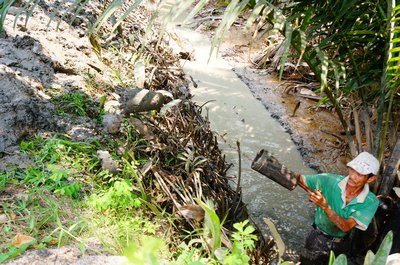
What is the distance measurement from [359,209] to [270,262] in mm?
624

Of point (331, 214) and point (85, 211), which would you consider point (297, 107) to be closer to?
point (331, 214)

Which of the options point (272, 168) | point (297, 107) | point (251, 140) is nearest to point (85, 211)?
point (272, 168)

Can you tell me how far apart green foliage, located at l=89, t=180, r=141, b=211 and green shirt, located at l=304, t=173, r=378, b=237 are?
3.80 ft

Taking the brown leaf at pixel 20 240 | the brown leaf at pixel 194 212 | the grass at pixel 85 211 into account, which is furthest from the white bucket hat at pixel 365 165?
the brown leaf at pixel 20 240

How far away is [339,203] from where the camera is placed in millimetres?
2625

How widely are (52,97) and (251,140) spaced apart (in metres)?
2.46

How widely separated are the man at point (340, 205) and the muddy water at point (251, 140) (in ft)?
1.28

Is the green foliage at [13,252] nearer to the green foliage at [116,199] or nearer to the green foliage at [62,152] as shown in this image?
the green foliage at [116,199]

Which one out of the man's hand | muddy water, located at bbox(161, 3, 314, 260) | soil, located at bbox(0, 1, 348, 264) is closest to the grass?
soil, located at bbox(0, 1, 348, 264)

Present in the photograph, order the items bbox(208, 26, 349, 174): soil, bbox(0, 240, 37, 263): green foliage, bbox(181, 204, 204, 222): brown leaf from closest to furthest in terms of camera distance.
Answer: bbox(0, 240, 37, 263): green foliage, bbox(181, 204, 204, 222): brown leaf, bbox(208, 26, 349, 174): soil

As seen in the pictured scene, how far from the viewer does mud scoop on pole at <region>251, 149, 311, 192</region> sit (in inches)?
96.5

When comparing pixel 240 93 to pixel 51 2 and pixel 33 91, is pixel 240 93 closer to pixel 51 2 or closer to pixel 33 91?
pixel 51 2

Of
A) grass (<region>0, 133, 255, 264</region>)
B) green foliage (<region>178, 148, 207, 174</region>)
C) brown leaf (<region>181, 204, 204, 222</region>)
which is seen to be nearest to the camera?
grass (<region>0, 133, 255, 264</region>)

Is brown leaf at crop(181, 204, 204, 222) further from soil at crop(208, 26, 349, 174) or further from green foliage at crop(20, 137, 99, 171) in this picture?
soil at crop(208, 26, 349, 174)
